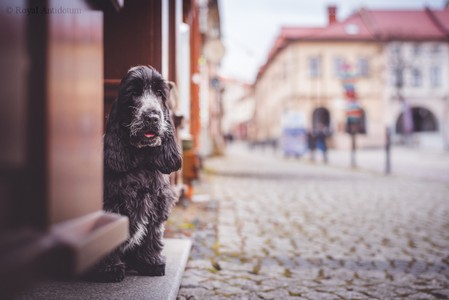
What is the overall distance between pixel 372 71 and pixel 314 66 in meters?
5.65

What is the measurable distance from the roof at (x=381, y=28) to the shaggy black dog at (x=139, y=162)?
38.3 meters

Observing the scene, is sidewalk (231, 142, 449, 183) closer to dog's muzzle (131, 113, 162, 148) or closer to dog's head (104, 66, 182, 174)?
dog's head (104, 66, 182, 174)

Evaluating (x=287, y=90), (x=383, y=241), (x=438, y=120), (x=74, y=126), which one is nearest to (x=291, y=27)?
(x=287, y=90)

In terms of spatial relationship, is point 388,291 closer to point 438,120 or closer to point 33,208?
point 33,208

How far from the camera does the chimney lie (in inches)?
1525

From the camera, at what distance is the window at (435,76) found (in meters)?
40.5

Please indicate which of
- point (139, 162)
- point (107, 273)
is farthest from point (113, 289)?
point (139, 162)

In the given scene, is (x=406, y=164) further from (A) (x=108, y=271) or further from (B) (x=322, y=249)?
(A) (x=108, y=271)

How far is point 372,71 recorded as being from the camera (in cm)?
3969

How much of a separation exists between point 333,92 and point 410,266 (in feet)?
122

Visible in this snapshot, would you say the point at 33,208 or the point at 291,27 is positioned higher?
the point at 291,27

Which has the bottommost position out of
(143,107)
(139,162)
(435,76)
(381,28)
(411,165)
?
(411,165)

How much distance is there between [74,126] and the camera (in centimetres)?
92

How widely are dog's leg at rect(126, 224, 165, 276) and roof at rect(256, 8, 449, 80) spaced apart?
3821cm
